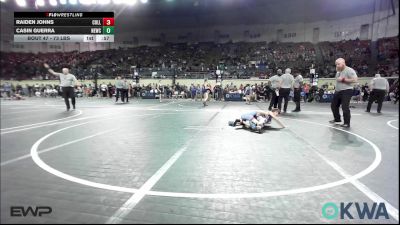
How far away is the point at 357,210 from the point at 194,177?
1.65m

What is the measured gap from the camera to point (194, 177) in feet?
10.7

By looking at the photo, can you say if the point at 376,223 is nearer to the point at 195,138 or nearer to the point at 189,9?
the point at 195,138

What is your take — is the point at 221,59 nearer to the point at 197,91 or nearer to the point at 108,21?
the point at 197,91

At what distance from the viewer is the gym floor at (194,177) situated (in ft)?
7.81

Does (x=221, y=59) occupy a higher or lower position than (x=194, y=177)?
higher

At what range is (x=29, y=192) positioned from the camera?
2.76m

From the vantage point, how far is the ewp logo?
2.34m

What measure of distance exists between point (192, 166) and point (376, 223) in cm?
212

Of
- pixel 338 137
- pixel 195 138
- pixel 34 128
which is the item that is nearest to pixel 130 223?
pixel 195 138
